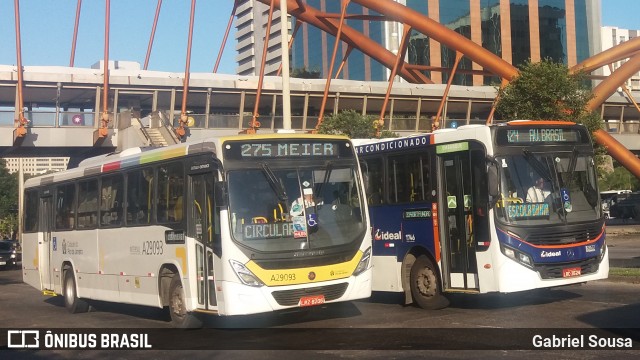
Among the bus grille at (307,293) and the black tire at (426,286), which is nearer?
the bus grille at (307,293)

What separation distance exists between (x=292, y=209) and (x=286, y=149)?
40.4 inches

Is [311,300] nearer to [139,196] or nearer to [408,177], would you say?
[408,177]

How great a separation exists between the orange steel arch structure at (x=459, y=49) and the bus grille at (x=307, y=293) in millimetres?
36026

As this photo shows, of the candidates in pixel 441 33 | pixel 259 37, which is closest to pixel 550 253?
pixel 441 33

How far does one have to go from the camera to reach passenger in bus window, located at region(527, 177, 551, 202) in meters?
14.1

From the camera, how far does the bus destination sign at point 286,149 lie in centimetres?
1313

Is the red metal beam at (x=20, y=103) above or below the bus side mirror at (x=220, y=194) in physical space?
above

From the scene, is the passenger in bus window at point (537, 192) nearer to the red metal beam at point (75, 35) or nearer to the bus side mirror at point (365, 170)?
the bus side mirror at point (365, 170)

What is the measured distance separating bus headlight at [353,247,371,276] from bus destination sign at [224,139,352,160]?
5.27 ft

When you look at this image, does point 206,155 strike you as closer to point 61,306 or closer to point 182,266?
point 182,266

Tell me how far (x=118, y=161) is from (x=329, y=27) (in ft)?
145

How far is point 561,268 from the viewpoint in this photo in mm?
14055

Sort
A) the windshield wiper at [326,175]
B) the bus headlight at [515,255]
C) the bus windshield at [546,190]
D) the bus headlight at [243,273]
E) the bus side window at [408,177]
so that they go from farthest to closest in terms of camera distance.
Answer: the bus side window at [408,177]
the bus windshield at [546,190]
the bus headlight at [515,255]
the windshield wiper at [326,175]
the bus headlight at [243,273]

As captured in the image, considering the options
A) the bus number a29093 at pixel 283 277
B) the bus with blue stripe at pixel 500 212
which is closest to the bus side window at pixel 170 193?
the bus number a29093 at pixel 283 277
